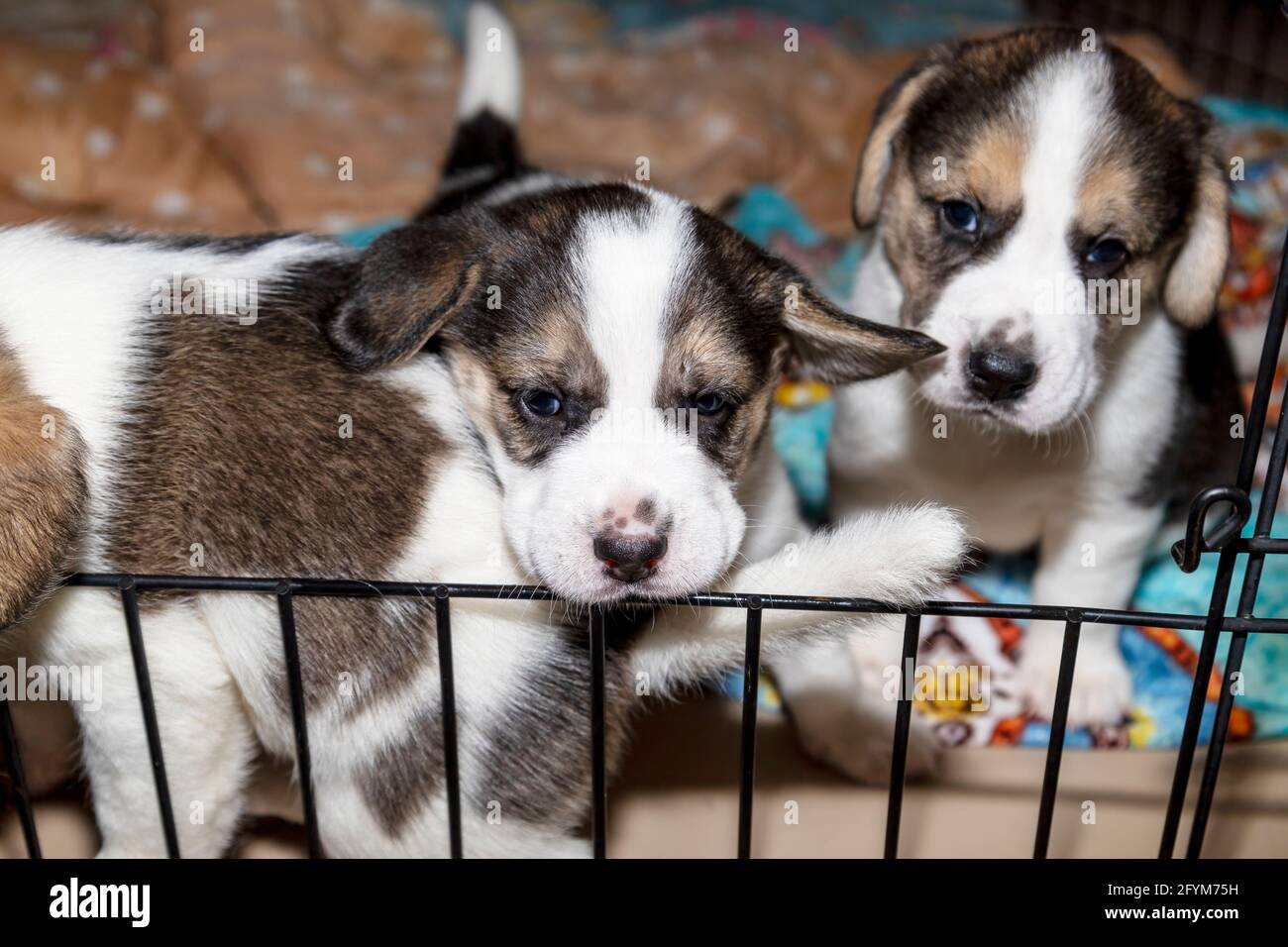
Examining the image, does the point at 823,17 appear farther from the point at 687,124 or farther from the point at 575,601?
the point at 575,601

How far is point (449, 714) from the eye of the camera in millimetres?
2021

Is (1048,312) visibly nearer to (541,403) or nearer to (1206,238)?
(1206,238)

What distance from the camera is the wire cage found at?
183 cm

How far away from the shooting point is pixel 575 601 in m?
1.99

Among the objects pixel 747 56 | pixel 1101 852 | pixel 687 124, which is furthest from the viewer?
pixel 747 56

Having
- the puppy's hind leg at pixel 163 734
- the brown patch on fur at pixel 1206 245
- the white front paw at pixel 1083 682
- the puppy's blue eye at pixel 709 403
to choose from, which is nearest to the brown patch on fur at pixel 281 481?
the puppy's hind leg at pixel 163 734

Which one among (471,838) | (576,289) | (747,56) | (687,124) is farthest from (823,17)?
(471,838)

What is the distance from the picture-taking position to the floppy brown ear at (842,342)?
2199 millimetres

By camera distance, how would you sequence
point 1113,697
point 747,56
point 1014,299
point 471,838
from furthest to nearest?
point 747,56
point 1113,697
point 1014,299
point 471,838

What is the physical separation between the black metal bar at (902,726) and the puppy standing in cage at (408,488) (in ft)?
0.40

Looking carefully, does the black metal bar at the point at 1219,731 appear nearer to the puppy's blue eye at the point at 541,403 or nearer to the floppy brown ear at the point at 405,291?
the puppy's blue eye at the point at 541,403

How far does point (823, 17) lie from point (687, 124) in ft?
5.34
